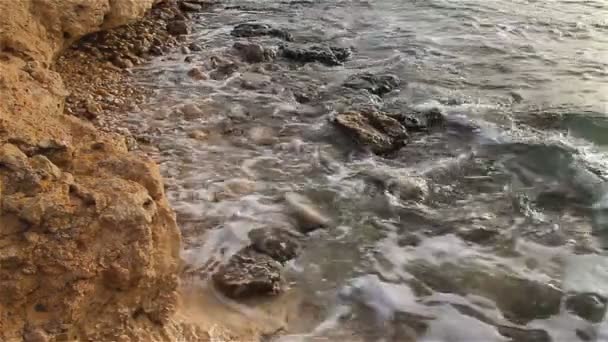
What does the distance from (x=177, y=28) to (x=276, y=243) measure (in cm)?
428

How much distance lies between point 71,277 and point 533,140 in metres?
3.66

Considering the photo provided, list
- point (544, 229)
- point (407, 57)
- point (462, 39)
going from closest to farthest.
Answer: point (544, 229)
point (407, 57)
point (462, 39)

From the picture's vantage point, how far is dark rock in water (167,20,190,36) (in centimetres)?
704

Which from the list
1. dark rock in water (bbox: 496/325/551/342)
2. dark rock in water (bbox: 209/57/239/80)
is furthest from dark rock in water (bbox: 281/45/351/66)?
dark rock in water (bbox: 496/325/551/342)

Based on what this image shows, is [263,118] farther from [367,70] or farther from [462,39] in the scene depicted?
[462,39]

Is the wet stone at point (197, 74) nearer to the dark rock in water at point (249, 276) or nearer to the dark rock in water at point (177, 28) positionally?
the dark rock in water at point (177, 28)

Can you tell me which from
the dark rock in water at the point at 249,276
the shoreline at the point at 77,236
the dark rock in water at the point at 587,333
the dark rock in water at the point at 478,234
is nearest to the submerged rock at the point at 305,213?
the dark rock in water at the point at 249,276

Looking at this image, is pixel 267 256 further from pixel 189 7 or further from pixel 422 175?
pixel 189 7

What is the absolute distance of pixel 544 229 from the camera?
12.4ft

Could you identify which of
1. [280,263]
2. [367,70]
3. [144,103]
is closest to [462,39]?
[367,70]

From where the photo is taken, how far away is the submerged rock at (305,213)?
3783 millimetres

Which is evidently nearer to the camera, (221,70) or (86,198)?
(86,198)

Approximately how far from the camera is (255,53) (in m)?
6.40

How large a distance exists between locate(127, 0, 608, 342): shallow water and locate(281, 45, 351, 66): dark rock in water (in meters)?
0.15
